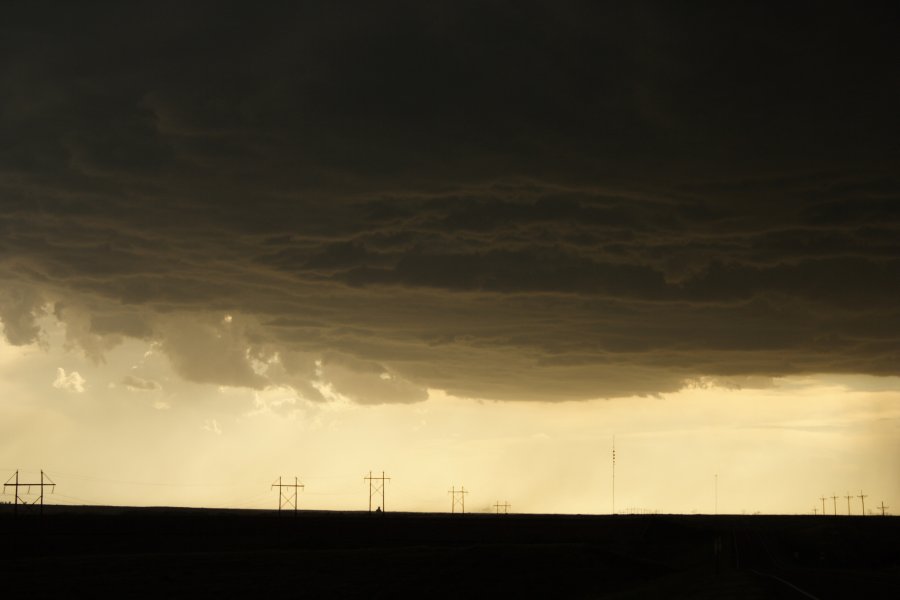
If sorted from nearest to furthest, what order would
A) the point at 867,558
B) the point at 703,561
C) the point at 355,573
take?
1. the point at 355,573
2. the point at 703,561
3. the point at 867,558

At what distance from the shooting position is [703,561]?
4427 inches

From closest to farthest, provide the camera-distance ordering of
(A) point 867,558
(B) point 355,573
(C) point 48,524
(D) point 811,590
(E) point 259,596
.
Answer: (D) point 811,590 → (E) point 259,596 → (B) point 355,573 → (A) point 867,558 → (C) point 48,524

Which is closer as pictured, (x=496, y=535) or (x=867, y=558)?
(x=867, y=558)

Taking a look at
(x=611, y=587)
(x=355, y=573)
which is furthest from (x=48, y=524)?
(x=611, y=587)

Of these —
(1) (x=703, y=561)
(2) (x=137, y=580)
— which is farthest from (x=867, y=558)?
(2) (x=137, y=580)

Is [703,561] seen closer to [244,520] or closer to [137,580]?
[137,580]

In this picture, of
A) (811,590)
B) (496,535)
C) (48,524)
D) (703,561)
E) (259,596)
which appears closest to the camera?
(811,590)

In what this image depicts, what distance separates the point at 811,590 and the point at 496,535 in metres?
126

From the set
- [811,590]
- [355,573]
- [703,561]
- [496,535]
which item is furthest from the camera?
[496,535]

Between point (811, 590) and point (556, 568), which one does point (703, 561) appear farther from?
point (811, 590)

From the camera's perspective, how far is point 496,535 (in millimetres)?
179500

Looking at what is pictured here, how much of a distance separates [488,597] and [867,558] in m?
61.1

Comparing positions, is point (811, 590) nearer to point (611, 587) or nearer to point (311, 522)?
point (611, 587)

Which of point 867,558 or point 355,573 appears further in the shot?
point 867,558
